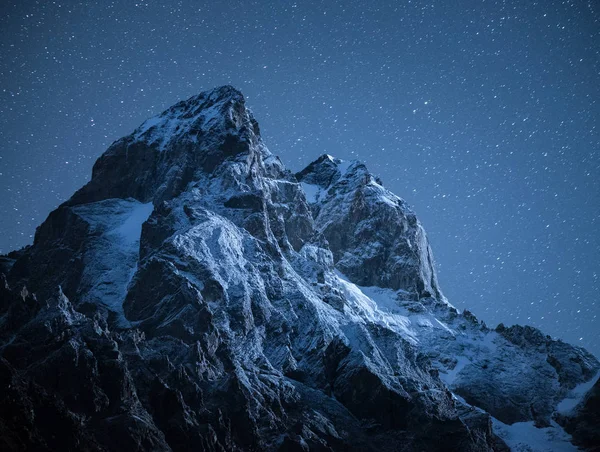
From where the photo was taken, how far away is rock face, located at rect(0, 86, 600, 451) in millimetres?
52281

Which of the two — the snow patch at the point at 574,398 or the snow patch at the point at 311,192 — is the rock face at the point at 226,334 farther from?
the snow patch at the point at 311,192

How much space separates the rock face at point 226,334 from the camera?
5228cm

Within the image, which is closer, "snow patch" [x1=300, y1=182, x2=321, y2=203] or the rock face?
the rock face

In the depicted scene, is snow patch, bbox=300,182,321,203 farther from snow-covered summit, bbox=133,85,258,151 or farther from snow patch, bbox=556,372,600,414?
snow patch, bbox=556,372,600,414

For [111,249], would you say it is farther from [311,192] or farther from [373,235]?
[311,192]

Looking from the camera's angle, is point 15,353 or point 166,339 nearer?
→ point 15,353

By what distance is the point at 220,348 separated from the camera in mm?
67688

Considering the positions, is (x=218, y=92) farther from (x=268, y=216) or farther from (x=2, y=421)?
(x=2, y=421)

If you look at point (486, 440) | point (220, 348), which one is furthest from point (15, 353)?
point (486, 440)

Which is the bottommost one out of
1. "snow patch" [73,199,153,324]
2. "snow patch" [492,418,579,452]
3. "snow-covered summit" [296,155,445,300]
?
"snow patch" [492,418,579,452]

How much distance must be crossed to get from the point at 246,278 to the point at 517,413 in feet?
184

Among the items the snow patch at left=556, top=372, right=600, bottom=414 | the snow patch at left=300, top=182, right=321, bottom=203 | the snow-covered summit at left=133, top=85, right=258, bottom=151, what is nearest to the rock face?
the snow-covered summit at left=133, top=85, right=258, bottom=151

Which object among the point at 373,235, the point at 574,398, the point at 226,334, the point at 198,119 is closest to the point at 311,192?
the point at 373,235

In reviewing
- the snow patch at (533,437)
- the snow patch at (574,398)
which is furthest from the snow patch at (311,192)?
the snow patch at (533,437)
